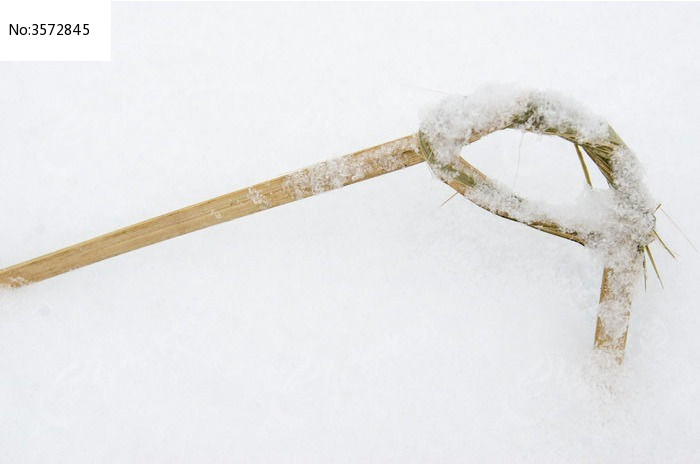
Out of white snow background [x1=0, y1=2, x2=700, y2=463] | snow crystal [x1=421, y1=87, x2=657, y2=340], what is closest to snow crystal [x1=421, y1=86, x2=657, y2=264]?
snow crystal [x1=421, y1=87, x2=657, y2=340]

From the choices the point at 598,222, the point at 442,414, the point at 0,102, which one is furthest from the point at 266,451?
the point at 0,102

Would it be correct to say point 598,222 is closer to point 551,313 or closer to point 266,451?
point 551,313

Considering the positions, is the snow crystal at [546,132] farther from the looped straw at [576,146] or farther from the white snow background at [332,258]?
the white snow background at [332,258]

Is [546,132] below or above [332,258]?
above

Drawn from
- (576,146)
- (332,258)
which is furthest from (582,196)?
(332,258)

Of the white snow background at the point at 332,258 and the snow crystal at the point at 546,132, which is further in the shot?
the white snow background at the point at 332,258

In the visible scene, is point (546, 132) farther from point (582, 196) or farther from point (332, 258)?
point (332, 258)

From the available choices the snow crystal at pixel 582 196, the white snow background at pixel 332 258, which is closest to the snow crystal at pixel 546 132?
the snow crystal at pixel 582 196

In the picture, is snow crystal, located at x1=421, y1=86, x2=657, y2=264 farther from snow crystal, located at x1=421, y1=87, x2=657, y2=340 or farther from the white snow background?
the white snow background
